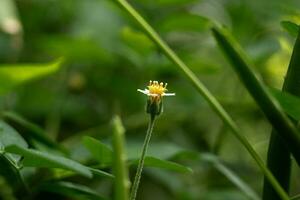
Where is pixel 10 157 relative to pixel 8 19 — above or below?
below

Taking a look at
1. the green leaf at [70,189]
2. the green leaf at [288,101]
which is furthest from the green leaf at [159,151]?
the green leaf at [288,101]

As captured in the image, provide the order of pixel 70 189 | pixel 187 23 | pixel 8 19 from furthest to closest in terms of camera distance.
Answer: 1. pixel 8 19
2. pixel 187 23
3. pixel 70 189

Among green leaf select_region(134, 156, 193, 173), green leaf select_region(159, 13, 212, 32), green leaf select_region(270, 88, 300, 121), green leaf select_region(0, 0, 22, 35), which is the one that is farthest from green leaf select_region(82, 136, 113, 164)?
green leaf select_region(0, 0, 22, 35)

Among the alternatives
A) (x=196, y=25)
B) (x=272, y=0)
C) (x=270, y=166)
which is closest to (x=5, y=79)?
(x=196, y=25)

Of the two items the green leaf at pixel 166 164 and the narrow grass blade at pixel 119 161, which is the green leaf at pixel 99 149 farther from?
the narrow grass blade at pixel 119 161

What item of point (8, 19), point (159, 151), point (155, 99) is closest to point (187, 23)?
point (159, 151)

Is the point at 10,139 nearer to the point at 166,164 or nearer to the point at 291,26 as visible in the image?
the point at 166,164

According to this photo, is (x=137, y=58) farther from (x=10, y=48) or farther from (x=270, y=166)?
(x=270, y=166)
